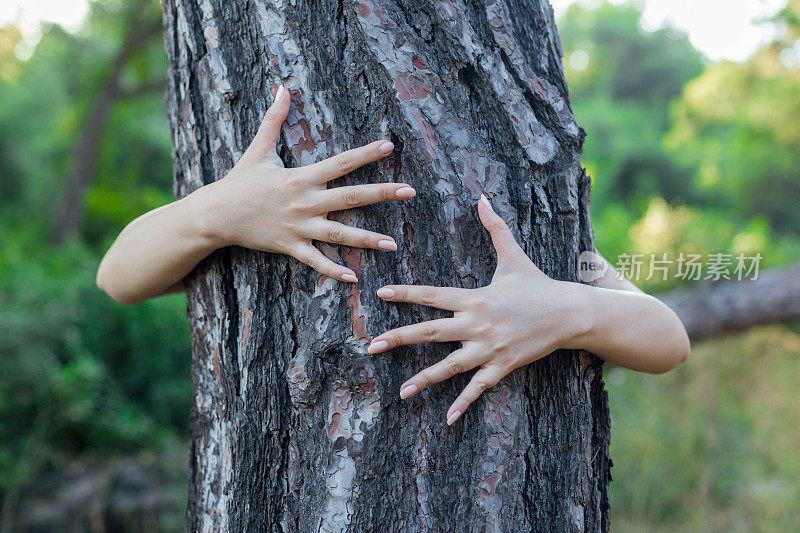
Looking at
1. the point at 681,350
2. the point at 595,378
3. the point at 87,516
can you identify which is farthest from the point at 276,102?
the point at 87,516

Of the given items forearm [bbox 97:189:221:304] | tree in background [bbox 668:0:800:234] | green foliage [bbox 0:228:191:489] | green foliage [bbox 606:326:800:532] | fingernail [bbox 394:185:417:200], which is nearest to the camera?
fingernail [bbox 394:185:417:200]

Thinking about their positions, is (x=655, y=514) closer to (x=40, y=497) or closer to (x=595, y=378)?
(x=595, y=378)

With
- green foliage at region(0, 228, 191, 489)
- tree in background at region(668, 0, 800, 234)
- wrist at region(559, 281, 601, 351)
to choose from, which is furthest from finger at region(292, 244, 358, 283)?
tree in background at region(668, 0, 800, 234)

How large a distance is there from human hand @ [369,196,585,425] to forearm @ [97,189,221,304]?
1.15ft

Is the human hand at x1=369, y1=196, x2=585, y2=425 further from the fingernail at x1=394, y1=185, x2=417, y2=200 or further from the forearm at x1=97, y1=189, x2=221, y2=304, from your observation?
the forearm at x1=97, y1=189, x2=221, y2=304

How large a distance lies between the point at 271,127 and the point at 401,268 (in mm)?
313

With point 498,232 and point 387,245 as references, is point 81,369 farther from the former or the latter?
point 498,232

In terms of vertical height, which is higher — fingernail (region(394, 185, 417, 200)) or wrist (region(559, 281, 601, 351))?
fingernail (region(394, 185, 417, 200))

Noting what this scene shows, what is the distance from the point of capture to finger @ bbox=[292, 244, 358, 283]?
0.95 meters

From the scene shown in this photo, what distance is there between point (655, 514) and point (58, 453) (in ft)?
11.1

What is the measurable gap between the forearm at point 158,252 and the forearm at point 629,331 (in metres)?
0.64

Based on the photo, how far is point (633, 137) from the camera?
13.5 meters

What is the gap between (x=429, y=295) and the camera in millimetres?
940

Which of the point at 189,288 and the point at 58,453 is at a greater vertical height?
the point at 189,288
